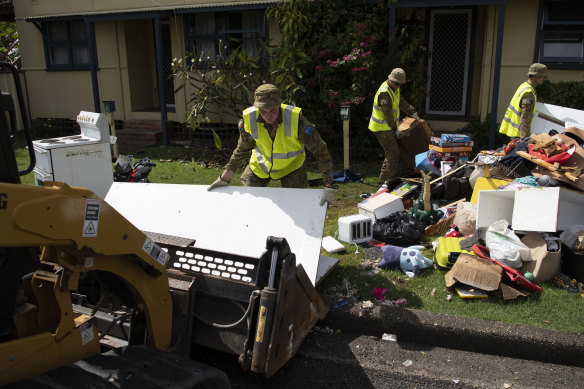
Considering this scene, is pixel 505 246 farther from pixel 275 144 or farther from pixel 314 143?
pixel 275 144

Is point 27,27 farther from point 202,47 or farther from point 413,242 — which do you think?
point 413,242

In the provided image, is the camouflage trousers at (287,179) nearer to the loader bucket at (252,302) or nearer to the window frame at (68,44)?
the loader bucket at (252,302)

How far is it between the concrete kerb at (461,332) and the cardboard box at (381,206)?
81.7 inches

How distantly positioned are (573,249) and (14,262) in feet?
14.8

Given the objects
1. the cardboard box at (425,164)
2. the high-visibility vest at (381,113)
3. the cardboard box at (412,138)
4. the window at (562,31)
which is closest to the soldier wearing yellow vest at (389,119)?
the high-visibility vest at (381,113)

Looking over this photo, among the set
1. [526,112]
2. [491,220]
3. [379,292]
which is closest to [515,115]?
[526,112]

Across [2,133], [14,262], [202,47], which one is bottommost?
[14,262]

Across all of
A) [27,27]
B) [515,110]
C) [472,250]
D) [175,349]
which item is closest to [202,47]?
[27,27]

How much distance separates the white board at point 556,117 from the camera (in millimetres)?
7414

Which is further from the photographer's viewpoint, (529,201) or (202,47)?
(202,47)

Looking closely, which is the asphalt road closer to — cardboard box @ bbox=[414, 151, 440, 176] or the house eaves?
cardboard box @ bbox=[414, 151, 440, 176]

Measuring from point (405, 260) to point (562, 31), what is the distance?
7755mm

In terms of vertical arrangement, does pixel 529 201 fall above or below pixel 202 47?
below

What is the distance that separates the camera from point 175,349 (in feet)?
10.5
